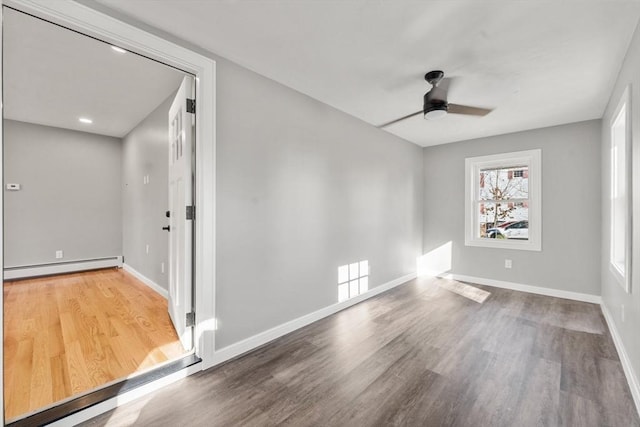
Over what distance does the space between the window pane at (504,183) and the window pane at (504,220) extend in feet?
0.42

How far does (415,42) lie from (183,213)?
219 centimetres

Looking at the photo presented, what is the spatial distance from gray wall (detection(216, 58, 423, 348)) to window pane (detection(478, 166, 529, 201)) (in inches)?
75.3

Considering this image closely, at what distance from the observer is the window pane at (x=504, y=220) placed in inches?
172

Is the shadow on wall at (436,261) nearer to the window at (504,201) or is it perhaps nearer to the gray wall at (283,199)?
the window at (504,201)

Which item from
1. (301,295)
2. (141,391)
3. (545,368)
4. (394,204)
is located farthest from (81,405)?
(394,204)

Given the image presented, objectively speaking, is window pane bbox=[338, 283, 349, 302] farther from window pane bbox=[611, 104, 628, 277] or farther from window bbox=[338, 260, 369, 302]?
window pane bbox=[611, 104, 628, 277]

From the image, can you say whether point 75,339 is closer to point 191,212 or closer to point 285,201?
point 191,212

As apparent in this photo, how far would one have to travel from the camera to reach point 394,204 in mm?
4484

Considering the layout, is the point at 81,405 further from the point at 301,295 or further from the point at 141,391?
Result: the point at 301,295

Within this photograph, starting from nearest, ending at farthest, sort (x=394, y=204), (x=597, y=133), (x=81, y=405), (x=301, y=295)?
(x=81, y=405) → (x=301, y=295) → (x=597, y=133) → (x=394, y=204)

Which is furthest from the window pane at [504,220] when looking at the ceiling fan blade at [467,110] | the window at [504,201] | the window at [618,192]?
the ceiling fan blade at [467,110]

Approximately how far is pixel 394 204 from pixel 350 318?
2028mm

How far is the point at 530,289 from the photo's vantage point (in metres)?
4.22

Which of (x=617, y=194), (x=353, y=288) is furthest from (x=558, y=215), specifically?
(x=353, y=288)
